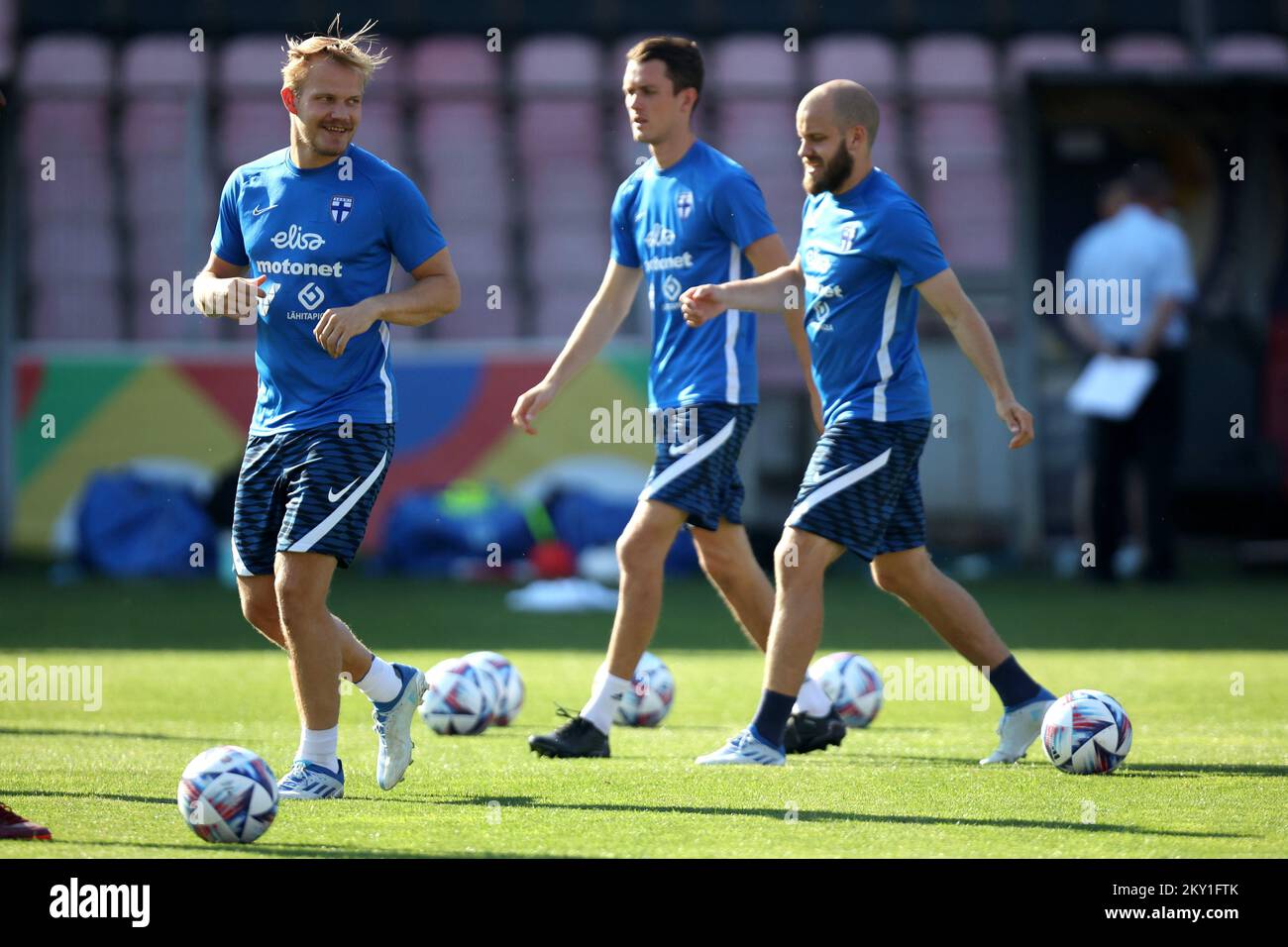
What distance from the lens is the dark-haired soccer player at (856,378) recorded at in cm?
681

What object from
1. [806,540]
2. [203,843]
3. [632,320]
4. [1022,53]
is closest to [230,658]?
[806,540]

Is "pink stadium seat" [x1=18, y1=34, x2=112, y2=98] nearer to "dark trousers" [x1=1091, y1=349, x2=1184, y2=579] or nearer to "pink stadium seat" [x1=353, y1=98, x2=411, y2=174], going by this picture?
"pink stadium seat" [x1=353, y1=98, x2=411, y2=174]

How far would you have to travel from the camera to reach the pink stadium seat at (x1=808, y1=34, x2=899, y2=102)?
60.8 ft

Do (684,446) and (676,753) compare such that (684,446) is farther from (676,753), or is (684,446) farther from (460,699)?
(460,699)

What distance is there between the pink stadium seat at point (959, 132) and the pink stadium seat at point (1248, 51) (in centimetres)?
197

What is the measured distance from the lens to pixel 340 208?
20.7 ft

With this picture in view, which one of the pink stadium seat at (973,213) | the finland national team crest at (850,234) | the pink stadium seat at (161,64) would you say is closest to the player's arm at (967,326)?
the finland national team crest at (850,234)

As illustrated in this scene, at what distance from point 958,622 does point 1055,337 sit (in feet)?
39.0

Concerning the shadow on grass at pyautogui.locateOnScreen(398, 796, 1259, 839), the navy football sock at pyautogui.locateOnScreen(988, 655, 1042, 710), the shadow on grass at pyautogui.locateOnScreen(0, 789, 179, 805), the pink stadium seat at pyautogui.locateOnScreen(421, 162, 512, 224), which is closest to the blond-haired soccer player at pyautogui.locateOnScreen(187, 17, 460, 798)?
the shadow on grass at pyautogui.locateOnScreen(0, 789, 179, 805)

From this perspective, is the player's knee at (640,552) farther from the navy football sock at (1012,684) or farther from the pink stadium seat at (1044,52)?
the pink stadium seat at (1044,52)

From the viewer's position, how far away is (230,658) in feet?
34.4

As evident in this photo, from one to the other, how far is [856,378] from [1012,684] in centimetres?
118

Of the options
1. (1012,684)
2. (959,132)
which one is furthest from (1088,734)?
(959,132)

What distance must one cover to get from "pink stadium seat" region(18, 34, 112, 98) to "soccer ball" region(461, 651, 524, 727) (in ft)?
38.0
